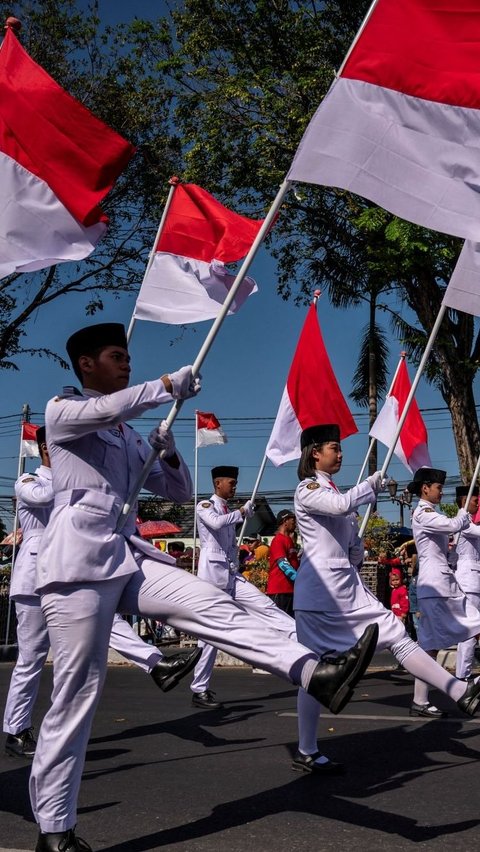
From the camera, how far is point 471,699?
5141 mm

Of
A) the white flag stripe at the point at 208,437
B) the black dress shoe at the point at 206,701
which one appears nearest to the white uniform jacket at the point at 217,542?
the black dress shoe at the point at 206,701

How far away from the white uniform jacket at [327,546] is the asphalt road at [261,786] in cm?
99

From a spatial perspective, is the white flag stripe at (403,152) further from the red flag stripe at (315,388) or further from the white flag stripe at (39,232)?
the red flag stripe at (315,388)

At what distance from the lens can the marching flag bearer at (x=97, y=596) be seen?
13.6 ft

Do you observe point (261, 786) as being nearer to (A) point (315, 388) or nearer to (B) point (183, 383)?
(B) point (183, 383)

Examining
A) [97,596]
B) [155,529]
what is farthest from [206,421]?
[97,596]

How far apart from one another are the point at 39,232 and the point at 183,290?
313 centimetres

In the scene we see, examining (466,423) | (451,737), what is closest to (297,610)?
(451,737)

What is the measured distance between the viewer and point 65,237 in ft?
19.1

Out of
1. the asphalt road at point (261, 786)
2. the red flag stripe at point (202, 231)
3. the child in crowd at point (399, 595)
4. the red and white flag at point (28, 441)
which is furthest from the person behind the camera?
the red and white flag at point (28, 441)

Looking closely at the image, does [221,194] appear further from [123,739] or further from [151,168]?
[123,739]

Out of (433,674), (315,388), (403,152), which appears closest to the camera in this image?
(403,152)

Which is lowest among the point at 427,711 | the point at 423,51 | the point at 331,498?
the point at 427,711

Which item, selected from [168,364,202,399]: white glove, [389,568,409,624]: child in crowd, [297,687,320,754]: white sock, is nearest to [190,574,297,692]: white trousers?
[297,687,320,754]: white sock
